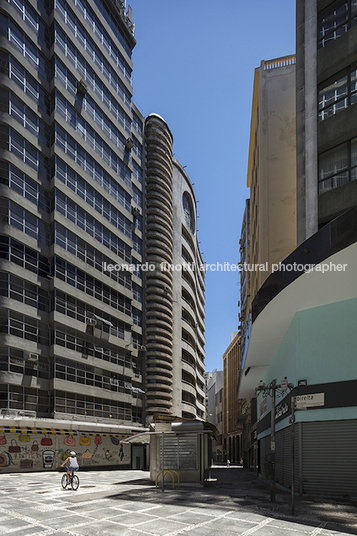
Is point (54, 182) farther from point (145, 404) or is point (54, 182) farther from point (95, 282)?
point (145, 404)

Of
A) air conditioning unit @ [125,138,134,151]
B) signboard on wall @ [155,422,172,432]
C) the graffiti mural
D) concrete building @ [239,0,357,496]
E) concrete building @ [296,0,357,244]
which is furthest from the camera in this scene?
air conditioning unit @ [125,138,134,151]

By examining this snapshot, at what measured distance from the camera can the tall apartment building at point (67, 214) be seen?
44.0 m

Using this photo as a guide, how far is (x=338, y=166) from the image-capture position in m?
22.4

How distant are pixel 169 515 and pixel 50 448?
3329cm

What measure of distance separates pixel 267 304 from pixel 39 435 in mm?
31101

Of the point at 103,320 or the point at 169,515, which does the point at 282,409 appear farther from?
the point at 103,320

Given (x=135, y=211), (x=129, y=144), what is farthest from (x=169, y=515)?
(x=129, y=144)

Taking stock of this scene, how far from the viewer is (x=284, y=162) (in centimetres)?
3516

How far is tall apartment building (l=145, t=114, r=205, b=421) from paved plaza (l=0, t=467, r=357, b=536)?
171 feet

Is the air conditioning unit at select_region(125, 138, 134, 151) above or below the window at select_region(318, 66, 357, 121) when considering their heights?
above

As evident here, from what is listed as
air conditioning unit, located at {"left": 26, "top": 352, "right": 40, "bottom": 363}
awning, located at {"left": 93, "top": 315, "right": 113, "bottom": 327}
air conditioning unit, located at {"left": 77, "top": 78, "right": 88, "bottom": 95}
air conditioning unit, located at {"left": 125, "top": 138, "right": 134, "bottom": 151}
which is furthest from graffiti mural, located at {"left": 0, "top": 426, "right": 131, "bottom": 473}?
air conditioning unit, located at {"left": 125, "top": 138, "right": 134, "bottom": 151}

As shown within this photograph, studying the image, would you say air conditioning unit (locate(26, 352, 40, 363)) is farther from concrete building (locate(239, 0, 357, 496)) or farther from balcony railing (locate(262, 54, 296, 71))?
balcony railing (locate(262, 54, 296, 71))

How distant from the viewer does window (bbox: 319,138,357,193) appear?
2152 centimetres

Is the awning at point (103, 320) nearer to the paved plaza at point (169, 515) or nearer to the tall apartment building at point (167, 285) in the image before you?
the tall apartment building at point (167, 285)
